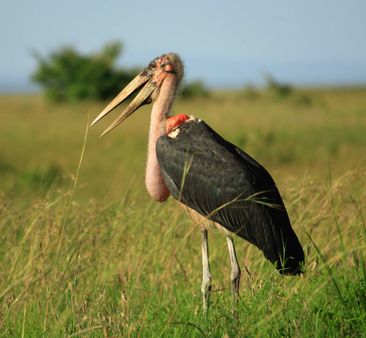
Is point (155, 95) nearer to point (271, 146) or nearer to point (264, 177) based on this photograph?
point (264, 177)

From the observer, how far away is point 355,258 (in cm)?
462

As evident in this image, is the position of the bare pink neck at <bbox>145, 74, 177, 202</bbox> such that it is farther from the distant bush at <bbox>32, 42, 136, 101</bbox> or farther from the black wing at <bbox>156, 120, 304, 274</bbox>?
the distant bush at <bbox>32, 42, 136, 101</bbox>

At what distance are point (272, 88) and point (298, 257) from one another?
30448mm

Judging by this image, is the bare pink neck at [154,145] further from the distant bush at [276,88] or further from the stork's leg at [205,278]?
the distant bush at [276,88]

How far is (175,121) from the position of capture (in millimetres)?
5188

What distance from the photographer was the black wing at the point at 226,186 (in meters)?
4.94

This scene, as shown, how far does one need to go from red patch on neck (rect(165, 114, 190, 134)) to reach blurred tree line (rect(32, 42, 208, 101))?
26309 mm

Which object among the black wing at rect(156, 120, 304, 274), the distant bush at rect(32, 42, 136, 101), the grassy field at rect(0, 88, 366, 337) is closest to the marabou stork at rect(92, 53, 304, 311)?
the black wing at rect(156, 120, 304, 274)

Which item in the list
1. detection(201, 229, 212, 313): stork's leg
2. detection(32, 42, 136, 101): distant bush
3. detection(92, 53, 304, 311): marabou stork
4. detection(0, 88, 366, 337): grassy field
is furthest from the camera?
detection(32, 42, 136, 101): distant bush

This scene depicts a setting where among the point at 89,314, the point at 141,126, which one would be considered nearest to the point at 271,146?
the point at 141,126

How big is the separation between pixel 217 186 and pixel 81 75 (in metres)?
27.4

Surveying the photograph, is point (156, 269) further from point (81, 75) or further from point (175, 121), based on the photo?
point (81, 75)

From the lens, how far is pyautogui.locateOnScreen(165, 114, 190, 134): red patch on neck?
17.0ft

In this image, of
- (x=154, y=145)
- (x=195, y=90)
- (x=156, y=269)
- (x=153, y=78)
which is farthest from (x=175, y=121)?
(x=195, y=90)
